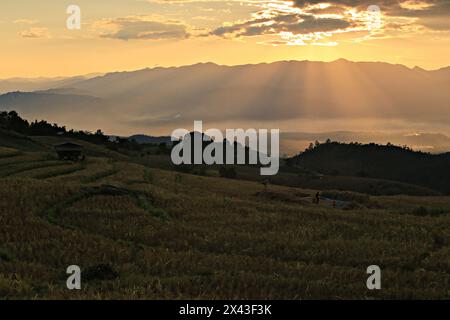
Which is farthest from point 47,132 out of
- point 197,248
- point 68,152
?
point 197,248

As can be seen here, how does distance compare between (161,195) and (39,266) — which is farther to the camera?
(161,195)

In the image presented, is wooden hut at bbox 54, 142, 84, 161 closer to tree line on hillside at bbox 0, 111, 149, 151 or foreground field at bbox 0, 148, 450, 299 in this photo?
foreground field at bbox 0, 148, 450, 299

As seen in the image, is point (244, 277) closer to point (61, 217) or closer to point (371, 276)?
point (371, 276)

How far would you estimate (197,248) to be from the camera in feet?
70.5

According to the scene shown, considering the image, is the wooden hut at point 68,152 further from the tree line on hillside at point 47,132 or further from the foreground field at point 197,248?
the tree line on hillside at point 47,132

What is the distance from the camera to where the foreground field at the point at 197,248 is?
14.9 meters

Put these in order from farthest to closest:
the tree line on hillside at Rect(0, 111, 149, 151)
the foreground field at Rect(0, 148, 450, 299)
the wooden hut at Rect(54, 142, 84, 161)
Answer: the tree line on hillside at Rect(0, 111, 149, 151) → the wooden hut at Rect(54, 142, 84, 161) → the foreground field at Rect(0, 148, 450, 299)

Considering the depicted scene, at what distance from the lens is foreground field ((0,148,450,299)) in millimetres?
14930

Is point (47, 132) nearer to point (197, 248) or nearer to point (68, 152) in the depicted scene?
point (68, 152)

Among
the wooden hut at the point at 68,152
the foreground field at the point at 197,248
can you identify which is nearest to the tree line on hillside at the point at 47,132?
the wooden hut at the point at 68,152

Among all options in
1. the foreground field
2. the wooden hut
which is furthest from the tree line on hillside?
the foreground field
